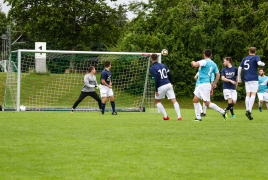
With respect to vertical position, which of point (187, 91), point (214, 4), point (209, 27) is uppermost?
point (214, 4)

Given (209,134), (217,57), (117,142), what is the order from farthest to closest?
(217,57) → (209,134) → (117,142)

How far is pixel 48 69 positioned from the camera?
20.7 m

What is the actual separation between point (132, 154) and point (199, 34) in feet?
67.5

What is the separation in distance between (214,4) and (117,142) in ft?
70.6

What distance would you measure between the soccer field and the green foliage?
17.0m

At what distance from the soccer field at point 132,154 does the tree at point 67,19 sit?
2905 cm

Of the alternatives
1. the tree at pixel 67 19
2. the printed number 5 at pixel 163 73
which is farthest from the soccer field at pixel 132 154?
the tree at pixel 67 19

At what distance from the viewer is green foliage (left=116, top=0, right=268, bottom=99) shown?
24203 mm

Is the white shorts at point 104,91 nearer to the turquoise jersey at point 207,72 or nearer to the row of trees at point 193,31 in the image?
the turquoise jersey at point 207,72

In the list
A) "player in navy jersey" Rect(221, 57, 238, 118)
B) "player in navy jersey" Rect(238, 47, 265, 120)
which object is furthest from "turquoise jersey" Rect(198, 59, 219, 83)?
"player in navy jersey" Rect(221, 57, 238, 118)

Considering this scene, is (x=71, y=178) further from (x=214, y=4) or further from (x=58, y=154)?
(x=214, y=4)

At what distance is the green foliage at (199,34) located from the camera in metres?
24.2

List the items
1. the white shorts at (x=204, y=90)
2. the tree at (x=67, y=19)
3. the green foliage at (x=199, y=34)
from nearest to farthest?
the white shorts at (x=204, y=90) → the green foliage at (x=199, y=34) → the tree at (x=67, y=19)

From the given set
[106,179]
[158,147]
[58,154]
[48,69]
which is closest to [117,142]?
[158,147]
